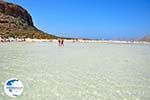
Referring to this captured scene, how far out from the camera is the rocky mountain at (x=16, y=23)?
122188 millimetres

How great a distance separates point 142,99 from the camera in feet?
36.8

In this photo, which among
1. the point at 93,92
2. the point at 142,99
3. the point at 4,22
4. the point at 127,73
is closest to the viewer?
the point at 142,99

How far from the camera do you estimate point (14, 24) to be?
137 m

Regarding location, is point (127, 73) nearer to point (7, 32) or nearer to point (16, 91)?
point (16, 91)

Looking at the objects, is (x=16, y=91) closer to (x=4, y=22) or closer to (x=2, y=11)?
(x=4, y=22)

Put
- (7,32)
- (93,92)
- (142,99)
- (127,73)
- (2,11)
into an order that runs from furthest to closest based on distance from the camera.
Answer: (2,11)
(7,32)
(127,73)
(93,92)
(142,99)

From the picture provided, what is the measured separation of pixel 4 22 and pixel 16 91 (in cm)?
12745

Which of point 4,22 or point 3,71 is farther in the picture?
point 4,22

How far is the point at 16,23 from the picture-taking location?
5531 inches

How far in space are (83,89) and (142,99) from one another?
93.7 inches

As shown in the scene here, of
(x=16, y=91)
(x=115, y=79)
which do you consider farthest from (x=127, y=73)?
(x=16, y=91)

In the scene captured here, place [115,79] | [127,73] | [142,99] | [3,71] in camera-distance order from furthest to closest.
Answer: [127,73] < [3,71] < [115,79] < [142,99]

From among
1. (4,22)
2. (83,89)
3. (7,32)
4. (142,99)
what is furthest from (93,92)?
(4,22)

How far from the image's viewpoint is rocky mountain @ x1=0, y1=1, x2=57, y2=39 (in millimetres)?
122188
